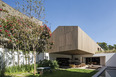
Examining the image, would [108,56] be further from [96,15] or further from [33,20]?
[33,20]

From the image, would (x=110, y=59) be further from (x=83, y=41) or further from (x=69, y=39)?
(x=69, y=39)

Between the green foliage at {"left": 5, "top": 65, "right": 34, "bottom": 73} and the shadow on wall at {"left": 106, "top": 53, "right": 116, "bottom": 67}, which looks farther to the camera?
the shadow on wall at {"left": 106, "top": 53, "right": 116, "bottom": 67}

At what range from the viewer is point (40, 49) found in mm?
15695

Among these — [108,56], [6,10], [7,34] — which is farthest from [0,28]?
[108,56]

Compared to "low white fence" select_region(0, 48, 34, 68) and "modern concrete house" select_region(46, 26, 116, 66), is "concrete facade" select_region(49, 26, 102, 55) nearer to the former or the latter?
"modern concrete house" select_region(46, 26, 116, 66)

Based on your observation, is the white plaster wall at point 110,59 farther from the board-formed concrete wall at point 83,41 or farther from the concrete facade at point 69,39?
the concrete facade at point 69,39

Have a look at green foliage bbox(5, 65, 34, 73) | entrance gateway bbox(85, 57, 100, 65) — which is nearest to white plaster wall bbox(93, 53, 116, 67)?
entrance gateway bbox(85, 57, 100, 65)

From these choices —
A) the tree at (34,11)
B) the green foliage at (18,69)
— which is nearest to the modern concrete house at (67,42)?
the tree at (34,11)

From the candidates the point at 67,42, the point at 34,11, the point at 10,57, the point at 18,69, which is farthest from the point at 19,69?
the point at 67,42

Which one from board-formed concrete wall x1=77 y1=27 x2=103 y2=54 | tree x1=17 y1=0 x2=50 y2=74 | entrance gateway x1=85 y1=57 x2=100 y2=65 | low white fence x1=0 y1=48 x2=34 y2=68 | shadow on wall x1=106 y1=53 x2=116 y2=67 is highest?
tree x1=17 y1=0 x2=50 y2=74

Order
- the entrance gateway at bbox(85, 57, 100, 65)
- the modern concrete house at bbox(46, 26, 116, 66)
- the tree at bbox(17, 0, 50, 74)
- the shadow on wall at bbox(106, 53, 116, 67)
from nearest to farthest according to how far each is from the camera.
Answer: the tree at bbox(17, 0, 50, 74) → the modern concrete house at bbox(46, 26, 116, 66) → the shadow on wall at bbox(106, 53, 116, 67) → the entrance gateway at bbox(85, 57, 100, 65)

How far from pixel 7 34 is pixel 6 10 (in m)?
4.28

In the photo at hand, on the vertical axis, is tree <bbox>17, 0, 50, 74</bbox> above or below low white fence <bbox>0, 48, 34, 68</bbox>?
above

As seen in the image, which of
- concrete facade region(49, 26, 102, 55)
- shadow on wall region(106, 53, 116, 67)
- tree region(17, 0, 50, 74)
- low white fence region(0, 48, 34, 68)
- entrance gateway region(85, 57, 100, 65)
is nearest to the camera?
tree region(17, 0, 50, 74)
